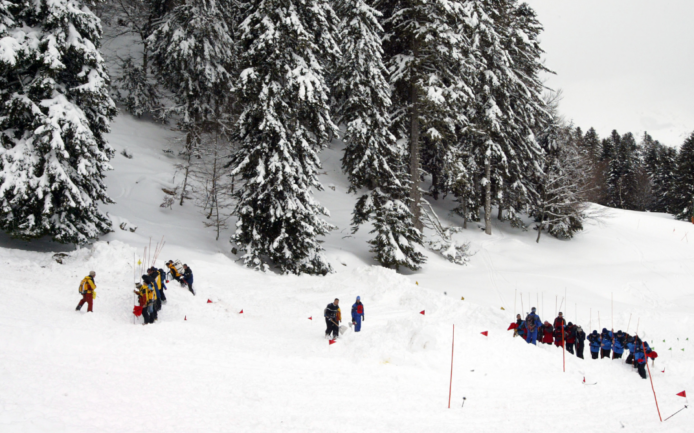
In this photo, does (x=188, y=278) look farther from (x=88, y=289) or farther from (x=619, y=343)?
(x=619, y=343)

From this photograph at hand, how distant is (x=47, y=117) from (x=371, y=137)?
1254 centimetres

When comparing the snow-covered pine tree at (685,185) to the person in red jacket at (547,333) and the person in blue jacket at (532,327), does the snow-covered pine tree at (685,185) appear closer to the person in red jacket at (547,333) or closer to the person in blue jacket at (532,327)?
the person in red jacket at (547,333)

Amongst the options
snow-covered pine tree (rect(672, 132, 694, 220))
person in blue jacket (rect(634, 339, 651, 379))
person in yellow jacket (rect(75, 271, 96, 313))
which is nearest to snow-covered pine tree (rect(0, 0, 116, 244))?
person in yellow jacket (rect(75, 271, 96, 313))

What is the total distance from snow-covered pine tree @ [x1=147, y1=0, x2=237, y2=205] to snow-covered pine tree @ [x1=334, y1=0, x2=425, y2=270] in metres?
6.98

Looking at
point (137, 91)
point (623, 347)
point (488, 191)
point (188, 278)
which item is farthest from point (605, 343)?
point (137, 91)

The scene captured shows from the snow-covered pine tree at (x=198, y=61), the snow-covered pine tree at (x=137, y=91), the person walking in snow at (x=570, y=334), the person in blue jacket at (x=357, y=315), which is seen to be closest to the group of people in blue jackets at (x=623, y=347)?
the person walking in snow at (x=570, y=334)

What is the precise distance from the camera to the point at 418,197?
22484 millimetres

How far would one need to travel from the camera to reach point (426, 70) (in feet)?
72.3

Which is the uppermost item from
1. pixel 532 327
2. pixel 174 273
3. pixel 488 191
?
pixel 488 191

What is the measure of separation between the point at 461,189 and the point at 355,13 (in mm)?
11184

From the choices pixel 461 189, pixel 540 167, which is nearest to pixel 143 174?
pixel 461 189

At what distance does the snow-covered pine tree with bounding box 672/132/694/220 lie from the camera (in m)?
42.0

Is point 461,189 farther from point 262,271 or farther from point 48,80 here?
point 48,80

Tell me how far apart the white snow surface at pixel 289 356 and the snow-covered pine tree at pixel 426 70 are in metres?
7.93
